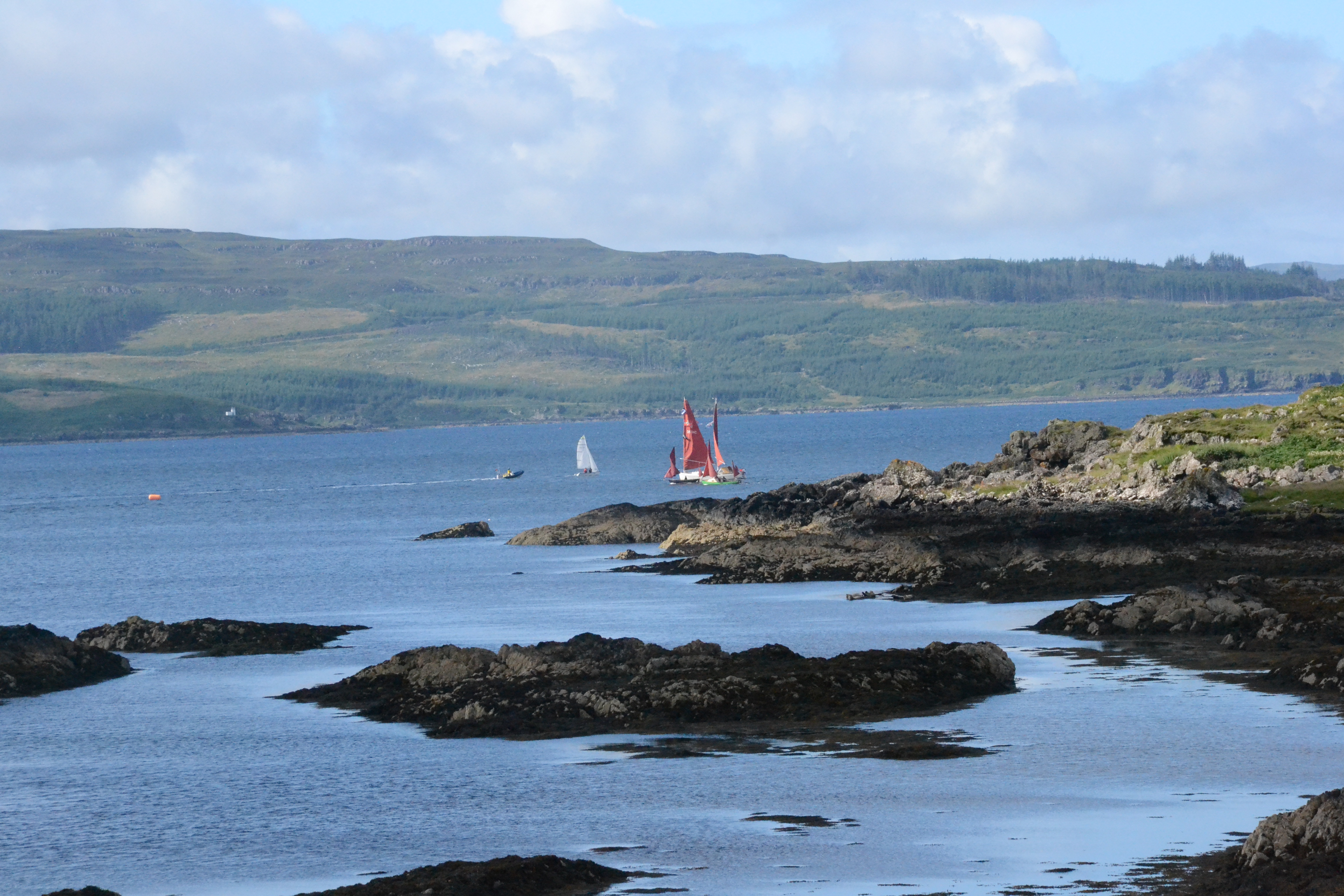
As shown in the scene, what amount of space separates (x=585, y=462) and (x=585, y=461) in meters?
0.41

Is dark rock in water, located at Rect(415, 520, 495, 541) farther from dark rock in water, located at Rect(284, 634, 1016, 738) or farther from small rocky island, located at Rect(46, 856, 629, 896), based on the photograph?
small rocky island, located at Rect(46, 856, 629, 896)

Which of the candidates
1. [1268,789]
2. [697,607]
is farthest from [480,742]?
[697,607]

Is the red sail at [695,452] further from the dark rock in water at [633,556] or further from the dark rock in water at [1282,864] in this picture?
the dark rock in water at [1282,864]

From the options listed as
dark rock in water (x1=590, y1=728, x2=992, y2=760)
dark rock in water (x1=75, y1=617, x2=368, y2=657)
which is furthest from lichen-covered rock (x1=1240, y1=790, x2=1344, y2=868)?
dark rock in water (x1=75, y1=617, x2=368, y2=657)

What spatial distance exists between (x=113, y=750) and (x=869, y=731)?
12.3 meters

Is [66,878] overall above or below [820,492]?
below

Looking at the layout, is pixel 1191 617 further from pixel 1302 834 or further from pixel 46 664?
pixel 46 664

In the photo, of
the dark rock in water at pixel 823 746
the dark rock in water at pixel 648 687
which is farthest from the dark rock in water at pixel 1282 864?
the dark rock in water at pixel 648 687

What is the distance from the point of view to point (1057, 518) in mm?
53688

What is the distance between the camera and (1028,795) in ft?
72.9

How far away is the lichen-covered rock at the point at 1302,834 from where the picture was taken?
1648 cm

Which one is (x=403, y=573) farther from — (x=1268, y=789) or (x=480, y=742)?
(x=1268, y=789)

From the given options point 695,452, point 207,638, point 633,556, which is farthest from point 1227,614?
point 695,452

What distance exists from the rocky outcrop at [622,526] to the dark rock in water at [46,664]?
36.7 metres
